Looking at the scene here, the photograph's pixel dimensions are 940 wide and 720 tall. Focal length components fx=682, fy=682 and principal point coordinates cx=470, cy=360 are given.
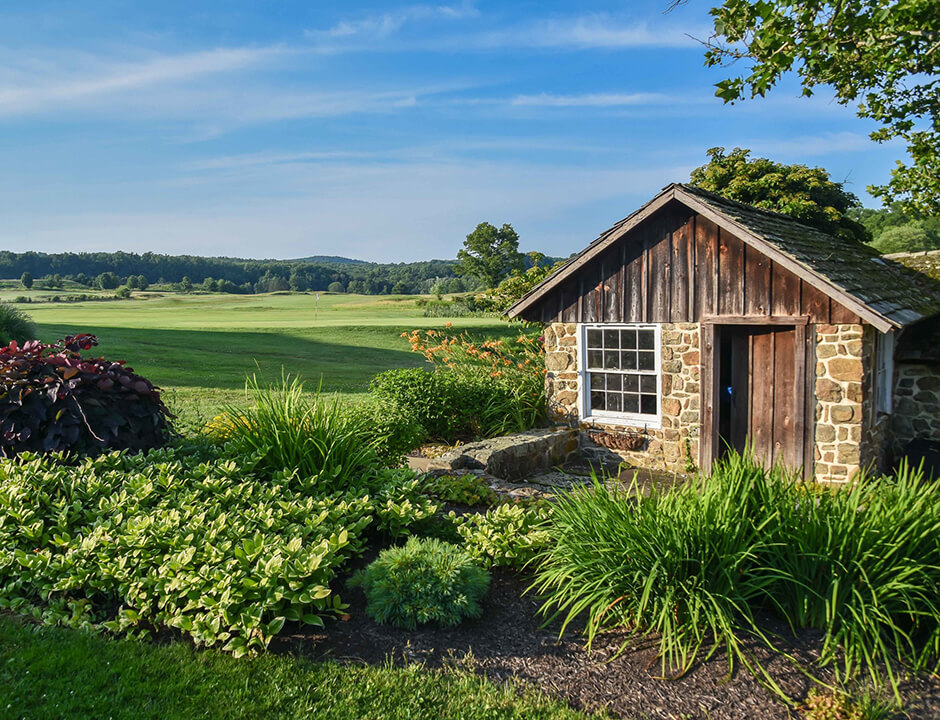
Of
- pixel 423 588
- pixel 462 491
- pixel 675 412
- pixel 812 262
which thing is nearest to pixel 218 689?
pixel 423 588

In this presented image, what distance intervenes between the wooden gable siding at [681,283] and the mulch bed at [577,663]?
6040mm

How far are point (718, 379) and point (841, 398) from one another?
1667 millimetres

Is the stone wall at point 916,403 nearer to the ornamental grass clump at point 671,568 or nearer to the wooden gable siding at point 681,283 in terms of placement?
the wooden gable siding at point 681,283

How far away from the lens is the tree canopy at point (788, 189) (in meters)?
Answer: 18.2

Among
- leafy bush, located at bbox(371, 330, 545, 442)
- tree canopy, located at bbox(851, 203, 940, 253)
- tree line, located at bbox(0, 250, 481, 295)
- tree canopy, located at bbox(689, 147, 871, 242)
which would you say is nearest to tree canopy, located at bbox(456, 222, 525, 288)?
tree line, located at bbox(0, 250, 481, 295)

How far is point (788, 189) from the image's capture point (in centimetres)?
1905

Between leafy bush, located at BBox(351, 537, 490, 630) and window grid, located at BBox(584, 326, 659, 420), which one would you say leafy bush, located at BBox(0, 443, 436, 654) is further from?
window grid, located at BBox(584, 326, 659, 420)

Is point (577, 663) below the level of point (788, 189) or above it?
below

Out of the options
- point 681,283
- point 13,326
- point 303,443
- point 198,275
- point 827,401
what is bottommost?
point 827,401

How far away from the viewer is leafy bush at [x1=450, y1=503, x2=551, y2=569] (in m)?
5.29

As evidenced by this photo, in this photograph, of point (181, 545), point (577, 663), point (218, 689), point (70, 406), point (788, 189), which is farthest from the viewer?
point (788, 189)

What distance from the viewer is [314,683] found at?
13.0ft

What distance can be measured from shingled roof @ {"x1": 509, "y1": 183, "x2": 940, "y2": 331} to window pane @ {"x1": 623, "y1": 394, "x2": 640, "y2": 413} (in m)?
2.20

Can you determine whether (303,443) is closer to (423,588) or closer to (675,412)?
(423,588)
